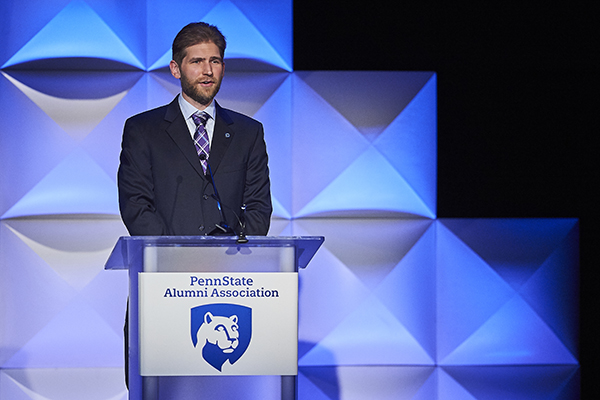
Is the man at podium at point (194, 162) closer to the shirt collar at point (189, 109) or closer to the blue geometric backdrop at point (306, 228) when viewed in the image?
the shirt collar at point (189, 109)

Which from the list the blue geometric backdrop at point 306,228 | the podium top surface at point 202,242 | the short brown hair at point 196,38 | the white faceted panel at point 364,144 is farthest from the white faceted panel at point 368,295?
the podium top surface at point 202,242

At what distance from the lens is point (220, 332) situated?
7.02 ft

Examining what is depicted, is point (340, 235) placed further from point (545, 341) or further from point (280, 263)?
point (280, 263)

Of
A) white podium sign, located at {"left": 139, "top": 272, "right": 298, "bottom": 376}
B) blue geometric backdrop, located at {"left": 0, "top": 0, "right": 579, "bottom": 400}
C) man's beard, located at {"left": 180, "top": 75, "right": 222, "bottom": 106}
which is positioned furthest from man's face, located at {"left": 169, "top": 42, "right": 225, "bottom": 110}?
white podium sign, located at {"left": 139, "top": 272, "right": 298, "bottom": 376}

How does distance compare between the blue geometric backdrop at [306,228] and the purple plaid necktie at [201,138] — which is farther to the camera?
the blue geometric backdrop at [306,228]

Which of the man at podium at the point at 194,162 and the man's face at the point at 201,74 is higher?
the man's face at the point at 201,74

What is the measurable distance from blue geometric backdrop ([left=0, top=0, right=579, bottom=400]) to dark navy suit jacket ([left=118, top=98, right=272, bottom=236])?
44.2 inches

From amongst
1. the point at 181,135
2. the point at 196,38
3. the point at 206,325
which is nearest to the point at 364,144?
the point at 196,38

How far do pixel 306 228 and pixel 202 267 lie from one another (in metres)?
2.21

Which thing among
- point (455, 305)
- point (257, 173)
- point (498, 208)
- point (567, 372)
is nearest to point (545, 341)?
point (567, 372)

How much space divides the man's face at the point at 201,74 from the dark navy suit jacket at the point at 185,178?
0.14m

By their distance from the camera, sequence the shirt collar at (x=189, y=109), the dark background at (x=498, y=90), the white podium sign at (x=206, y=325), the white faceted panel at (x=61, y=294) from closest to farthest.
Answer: the white podium sign at (x=206, y=325) < the shirt collar at (x=189, y=109) < the white faceted panel at (x=61, y=294) < the dark background at (x=498, y=90)

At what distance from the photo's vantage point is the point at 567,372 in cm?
445

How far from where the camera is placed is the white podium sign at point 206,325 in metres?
2.13
